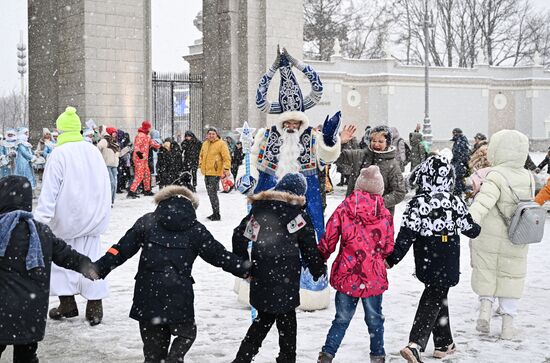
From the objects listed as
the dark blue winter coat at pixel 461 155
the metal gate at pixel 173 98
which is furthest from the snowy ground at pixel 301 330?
the metal gate at pixel 173 98

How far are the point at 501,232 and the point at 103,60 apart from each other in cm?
1530

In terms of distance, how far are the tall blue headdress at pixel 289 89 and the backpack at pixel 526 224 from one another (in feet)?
7.20

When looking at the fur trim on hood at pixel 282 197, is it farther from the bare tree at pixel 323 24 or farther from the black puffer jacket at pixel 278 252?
the bare tree at pixel 323 24

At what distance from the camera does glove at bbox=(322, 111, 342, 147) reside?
257 inches

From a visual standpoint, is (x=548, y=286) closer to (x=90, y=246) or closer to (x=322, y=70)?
(x=90, y=246)

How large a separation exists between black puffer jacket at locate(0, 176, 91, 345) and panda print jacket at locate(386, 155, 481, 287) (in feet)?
7.83

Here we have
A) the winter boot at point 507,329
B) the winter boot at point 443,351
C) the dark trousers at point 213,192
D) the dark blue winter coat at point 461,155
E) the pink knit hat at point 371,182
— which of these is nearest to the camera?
the pink knit hat at point 371,182

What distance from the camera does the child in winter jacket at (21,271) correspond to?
164 inches

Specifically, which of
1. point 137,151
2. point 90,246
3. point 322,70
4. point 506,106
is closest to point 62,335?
point 90,246

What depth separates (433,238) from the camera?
5.22 metres

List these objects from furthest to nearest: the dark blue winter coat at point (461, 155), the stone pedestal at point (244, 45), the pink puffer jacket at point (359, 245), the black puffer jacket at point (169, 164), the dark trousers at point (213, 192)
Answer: the stone pedestal at point (244, 45)
the black puffer jacket at point (169, 164)
the dark blue winter coat at point (461, 155)
the dark trousers at point (213, 192)
the pink puffer jacket at point (359, 245)

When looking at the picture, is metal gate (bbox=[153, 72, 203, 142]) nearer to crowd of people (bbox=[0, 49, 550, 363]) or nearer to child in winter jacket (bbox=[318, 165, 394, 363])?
crowd of people (bbox=[0, 49, 550, 363])

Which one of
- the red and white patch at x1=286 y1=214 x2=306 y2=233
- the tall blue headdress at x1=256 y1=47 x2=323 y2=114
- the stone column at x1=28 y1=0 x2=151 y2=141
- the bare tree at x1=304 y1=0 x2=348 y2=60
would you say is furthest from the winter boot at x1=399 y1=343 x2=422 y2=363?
the bare tree at x1=304 y1=0 x2=348 y2=60

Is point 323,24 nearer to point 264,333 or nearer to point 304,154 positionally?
point 304,154
